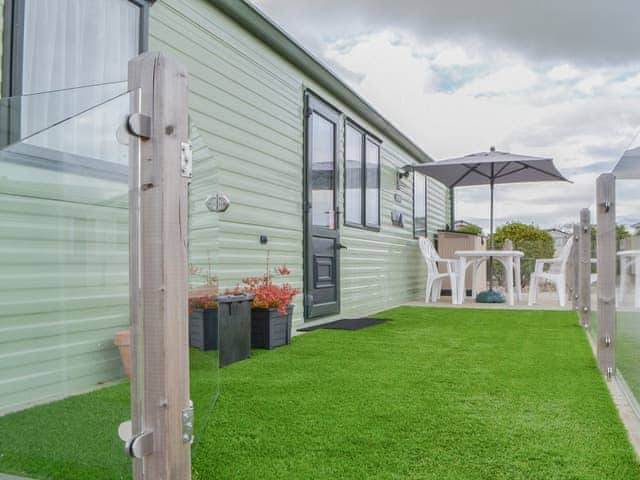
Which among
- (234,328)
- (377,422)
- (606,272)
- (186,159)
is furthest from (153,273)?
(606,272)

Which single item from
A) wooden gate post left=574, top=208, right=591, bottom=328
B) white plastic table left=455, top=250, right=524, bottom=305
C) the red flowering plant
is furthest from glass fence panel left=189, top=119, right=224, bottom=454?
white plastic table left=455, top=250, right=524, bottom=305

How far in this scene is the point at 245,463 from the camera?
188cm

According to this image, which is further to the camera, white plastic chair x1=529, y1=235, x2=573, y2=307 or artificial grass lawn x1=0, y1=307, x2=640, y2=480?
white plastic chair x1=529, y1=235, x2=573, y2=307

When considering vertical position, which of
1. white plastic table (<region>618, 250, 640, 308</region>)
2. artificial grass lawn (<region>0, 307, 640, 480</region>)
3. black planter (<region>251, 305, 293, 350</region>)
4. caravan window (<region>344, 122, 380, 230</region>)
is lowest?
artificial grass lawn (<region>0, 307, 640, 480</region>)

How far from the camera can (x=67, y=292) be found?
62.0 inches

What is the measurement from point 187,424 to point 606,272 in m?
2.63

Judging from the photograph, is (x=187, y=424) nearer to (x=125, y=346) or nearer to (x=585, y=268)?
(x=125, y=346)

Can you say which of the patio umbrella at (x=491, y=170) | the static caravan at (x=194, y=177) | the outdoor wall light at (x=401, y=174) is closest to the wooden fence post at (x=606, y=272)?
the static caravan at (x=194, y=177)

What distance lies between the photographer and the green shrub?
33.6 feet

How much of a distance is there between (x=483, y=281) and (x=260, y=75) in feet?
23.1

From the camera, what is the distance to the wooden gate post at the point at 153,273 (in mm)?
1493

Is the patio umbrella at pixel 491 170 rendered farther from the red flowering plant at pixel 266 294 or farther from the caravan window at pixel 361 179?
the red flowering plant at pixel 266 294

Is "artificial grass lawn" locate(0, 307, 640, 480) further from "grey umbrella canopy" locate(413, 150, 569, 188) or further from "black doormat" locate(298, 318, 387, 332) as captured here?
"grey umbrella canopy" locate(413, 150, 569, 188)

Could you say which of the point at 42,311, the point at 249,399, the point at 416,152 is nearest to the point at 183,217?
the point at 42,311
